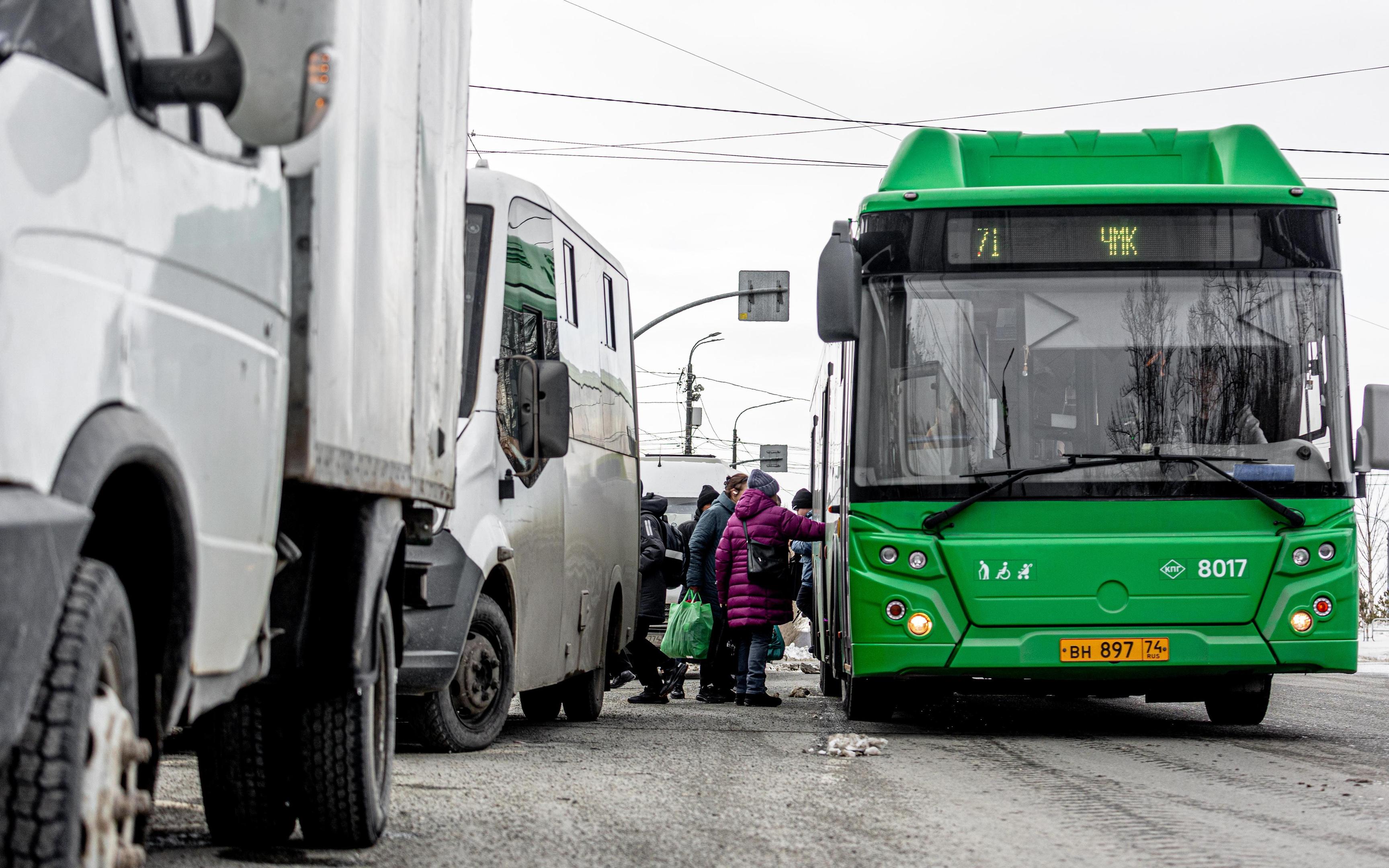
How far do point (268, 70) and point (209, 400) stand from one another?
2.80 feet

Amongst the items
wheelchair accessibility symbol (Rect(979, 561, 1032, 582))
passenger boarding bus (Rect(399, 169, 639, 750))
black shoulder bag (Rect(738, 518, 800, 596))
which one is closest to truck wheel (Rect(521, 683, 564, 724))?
passenger boarding bus (Rect(399, 169, 639, 750))

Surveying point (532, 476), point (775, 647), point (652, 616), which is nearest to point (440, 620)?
point (532, 476)

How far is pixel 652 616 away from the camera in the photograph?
14.2m

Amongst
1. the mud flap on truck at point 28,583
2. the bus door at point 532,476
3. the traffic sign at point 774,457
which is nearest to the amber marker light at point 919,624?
the bus door at point 532,476

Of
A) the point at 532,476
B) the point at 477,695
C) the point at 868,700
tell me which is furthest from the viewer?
the point at 868,700

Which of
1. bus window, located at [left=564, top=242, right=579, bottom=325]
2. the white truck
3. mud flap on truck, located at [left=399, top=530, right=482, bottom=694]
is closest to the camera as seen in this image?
the white truck

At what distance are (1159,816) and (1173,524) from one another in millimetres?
3381

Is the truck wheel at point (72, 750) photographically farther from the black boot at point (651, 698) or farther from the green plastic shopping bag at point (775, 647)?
the black boot at point (651, 698)

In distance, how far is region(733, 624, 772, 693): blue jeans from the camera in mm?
13742

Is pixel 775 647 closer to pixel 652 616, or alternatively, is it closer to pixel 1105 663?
pixel 652 616

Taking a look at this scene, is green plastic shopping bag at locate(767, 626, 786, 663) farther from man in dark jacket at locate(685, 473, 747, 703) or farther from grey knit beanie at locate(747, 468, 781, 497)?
grey knit beanie at locate(747, 468, 781, 497)

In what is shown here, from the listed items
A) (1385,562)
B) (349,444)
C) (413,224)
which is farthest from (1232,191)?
(1385,562)

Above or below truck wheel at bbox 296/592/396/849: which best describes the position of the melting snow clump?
below

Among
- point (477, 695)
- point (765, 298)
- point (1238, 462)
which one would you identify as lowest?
point (477, 695)
